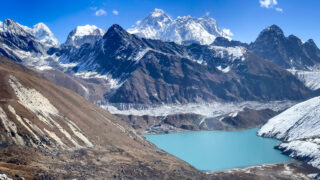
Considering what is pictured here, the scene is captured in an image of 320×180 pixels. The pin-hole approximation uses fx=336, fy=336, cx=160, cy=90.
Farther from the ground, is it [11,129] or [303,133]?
[303,133]

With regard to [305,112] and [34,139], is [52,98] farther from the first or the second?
[305,112]

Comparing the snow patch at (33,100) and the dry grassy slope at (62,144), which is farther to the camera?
the snow patch at (33,100)

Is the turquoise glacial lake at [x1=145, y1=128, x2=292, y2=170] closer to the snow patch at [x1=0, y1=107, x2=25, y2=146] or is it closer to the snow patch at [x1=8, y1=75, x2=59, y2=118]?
the snow patch at [x1=8, y1=75, x2=59, y2=118]

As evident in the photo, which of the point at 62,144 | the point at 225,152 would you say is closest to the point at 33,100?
the point at 62,144

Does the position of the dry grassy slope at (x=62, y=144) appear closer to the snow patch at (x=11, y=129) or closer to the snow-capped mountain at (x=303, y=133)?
the snow patch at (x=11, y=129)

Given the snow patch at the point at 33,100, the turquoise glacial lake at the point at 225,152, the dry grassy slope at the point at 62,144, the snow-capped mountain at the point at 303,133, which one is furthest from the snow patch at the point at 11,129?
the snow-capped mountain at the point at 303,133

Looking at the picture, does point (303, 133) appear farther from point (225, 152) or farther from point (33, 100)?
point (33, 100)
